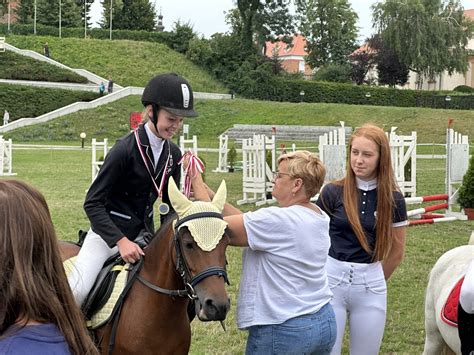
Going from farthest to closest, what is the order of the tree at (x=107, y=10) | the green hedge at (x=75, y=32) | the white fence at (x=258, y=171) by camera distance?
1. the tree at (x=107, y=10)
2. the green hedge at (x=75, y=32)
3. the white fence at (x=258, y=171)

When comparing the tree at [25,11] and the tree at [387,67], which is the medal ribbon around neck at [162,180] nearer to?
the tree at [387,67]

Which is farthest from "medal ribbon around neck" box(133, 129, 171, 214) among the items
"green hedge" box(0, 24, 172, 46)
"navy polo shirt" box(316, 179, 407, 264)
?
"green hedge" box(0, 24, 172, 46)

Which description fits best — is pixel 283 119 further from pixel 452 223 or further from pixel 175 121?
pixel 175 121

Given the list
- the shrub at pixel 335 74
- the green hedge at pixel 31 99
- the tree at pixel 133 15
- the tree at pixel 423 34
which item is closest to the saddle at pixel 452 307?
the green hedge at pixel 31 99

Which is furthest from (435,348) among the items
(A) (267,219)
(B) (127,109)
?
(B) (127,109)

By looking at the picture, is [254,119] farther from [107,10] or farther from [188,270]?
[107,10]

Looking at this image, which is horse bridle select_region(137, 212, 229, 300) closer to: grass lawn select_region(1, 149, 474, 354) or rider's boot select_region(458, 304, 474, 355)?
rider's boot select_region(458, 304, 474, 355)

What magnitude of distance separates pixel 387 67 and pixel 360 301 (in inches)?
2601

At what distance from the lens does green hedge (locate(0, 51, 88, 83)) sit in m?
51.4

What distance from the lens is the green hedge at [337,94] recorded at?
50219mm

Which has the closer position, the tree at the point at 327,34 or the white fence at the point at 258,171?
the white fence at the point at 258,171

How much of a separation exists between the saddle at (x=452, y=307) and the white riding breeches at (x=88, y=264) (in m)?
2.02

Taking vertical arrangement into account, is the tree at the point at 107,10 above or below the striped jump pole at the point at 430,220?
above

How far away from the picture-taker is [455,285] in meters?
3.95
